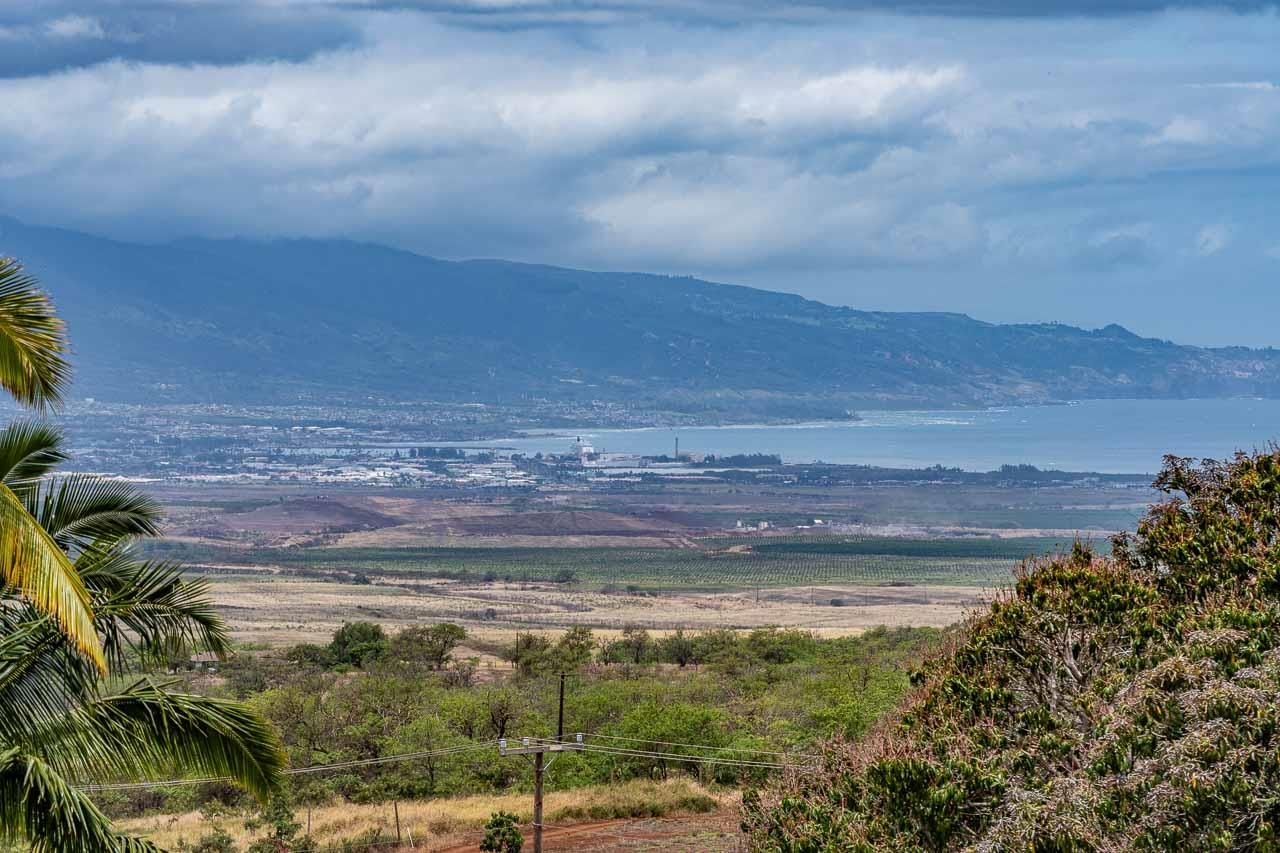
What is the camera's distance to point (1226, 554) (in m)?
16.1

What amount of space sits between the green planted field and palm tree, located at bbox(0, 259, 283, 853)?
9640 centimetres

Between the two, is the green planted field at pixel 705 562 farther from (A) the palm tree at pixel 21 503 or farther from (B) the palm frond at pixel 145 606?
(A) the palm tree at pixel 21 503

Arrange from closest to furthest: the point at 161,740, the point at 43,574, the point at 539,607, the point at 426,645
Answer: the point at 43,574 → the point at 161,740 → the point at 426,645 → the point at 539,607

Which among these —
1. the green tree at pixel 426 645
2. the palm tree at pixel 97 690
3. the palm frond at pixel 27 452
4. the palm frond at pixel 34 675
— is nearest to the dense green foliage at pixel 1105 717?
the palm tree at pixel 97 690

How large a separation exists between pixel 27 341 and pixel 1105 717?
8.94 meters

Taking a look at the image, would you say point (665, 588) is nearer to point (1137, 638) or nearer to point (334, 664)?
point (334, 664)

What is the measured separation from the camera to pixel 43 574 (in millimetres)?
8320

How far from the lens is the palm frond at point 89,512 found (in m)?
11.3

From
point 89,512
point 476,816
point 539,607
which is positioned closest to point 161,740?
point 89,512

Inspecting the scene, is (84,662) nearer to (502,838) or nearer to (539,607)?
(502,838)

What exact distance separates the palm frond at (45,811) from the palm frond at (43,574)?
75.1 inches

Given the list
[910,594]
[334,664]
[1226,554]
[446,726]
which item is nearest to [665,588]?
[910,594]

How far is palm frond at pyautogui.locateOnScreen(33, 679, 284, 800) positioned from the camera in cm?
1054

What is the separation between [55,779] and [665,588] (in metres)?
99.0
